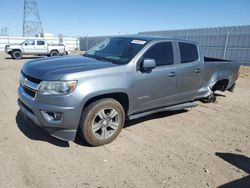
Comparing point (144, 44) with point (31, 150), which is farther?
point (144, 44)

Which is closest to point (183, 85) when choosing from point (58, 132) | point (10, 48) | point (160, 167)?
A: point (160, 167)

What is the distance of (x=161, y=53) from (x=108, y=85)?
1.52m

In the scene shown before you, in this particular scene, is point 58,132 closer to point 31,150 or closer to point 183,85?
point 31,150

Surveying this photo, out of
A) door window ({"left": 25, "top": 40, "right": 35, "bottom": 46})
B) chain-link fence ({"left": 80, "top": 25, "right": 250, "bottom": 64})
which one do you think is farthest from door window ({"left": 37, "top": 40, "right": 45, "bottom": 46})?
chain-link fence ({"left": 80, "top": 25, "right": 250, "bottom": 64})

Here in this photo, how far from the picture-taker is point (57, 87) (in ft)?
11.1

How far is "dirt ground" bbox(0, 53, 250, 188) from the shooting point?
3.03m

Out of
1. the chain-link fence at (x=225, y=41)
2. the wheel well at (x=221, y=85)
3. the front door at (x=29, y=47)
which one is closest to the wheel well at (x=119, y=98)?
the wheel well at (x=221, y=85)

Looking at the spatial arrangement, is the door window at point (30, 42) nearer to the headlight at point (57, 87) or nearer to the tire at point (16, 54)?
the tire at point (16, 54)

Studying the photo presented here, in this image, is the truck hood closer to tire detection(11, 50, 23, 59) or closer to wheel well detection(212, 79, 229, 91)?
wheel well detection(212, 79, 229, 91)

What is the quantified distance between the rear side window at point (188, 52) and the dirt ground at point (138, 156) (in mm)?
1388

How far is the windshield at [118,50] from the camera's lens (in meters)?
4.26

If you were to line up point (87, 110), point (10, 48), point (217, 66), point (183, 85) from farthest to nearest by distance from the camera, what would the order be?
point (10, 48) < point (217, 66) < point (183, 85) < point (87, 110)

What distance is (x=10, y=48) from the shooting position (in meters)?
20.3

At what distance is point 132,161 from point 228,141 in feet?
6.62
